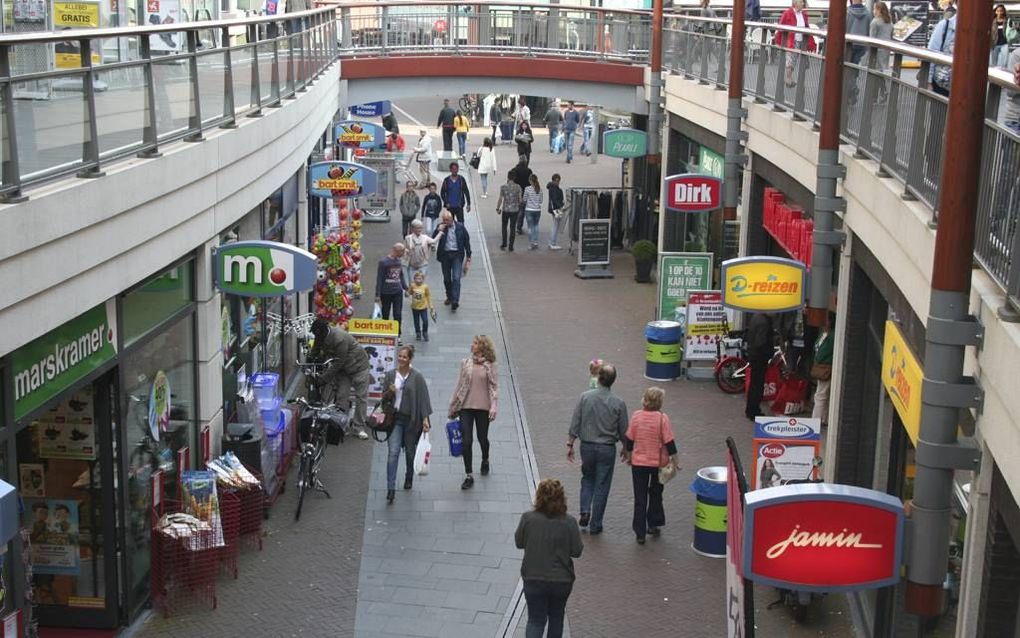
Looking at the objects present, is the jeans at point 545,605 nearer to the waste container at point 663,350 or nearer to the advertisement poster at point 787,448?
the advertisement poster at point 787,448

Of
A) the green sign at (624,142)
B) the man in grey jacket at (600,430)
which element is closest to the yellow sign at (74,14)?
the man in grey jacket at (600,430)

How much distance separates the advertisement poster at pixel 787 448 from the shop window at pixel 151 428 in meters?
5.07

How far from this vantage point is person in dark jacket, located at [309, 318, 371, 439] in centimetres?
1555

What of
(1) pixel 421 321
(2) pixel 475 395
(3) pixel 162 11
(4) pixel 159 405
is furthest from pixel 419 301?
(4) pixel 159 405

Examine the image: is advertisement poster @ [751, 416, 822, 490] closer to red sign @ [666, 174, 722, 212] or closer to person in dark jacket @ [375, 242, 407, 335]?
red sign @ [666, 174, 722, 212]

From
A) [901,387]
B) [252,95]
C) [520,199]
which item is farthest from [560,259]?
[901,387]

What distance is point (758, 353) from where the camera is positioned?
17516mm

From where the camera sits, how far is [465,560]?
42.2ft

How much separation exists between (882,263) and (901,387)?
2151 millimetres

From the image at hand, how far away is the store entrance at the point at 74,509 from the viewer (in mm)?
10414

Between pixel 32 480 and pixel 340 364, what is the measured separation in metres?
5.57

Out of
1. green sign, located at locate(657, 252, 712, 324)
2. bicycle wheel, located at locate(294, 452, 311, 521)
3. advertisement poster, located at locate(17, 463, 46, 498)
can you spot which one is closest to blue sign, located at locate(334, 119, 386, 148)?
green sign, located at locate(657, 252, 712, 324)

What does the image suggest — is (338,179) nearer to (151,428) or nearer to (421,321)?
(421,321)

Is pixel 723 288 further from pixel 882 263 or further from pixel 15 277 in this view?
pixel 15 277
